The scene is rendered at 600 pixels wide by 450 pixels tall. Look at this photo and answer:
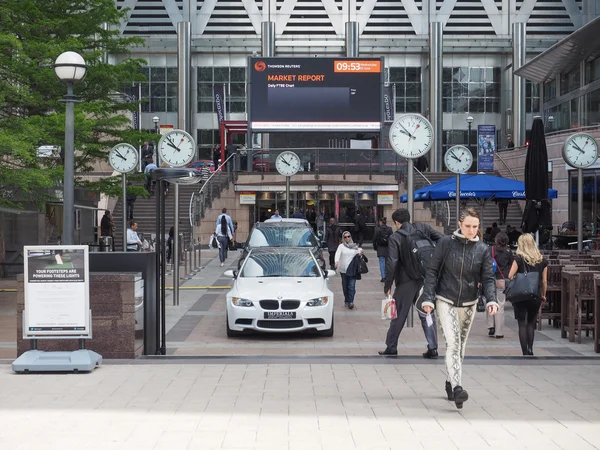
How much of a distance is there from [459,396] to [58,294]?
485cm

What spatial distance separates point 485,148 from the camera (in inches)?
1716

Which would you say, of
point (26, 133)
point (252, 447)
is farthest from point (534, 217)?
point (252, 447)

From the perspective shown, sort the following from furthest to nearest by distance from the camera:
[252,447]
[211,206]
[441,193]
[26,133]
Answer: [211,206] → [441,193] → [26,133] → [252,447]

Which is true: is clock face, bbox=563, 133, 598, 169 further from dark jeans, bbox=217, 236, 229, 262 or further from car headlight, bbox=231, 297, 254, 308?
dark jeans, bbox=217, 236, 229, 262

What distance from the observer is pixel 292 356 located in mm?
12117

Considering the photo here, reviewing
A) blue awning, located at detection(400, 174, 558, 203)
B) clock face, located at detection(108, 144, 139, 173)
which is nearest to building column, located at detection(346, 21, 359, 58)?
blue awning, located at detection(400, 174, 558, 203)

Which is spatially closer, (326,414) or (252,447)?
(252,447)

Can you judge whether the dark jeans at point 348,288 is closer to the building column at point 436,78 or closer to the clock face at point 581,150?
the clock face at point 581,150

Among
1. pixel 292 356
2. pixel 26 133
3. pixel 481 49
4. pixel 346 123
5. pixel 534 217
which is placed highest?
pixel 481 49

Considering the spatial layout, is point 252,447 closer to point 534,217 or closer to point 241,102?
point 534,217

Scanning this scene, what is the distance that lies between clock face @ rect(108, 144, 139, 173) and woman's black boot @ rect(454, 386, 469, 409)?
616 inches

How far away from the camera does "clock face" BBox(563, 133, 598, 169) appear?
71.8 ft

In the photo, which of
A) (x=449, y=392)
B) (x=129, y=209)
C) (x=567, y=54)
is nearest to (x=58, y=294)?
(x=449, y=392)

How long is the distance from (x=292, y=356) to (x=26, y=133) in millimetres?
9361
